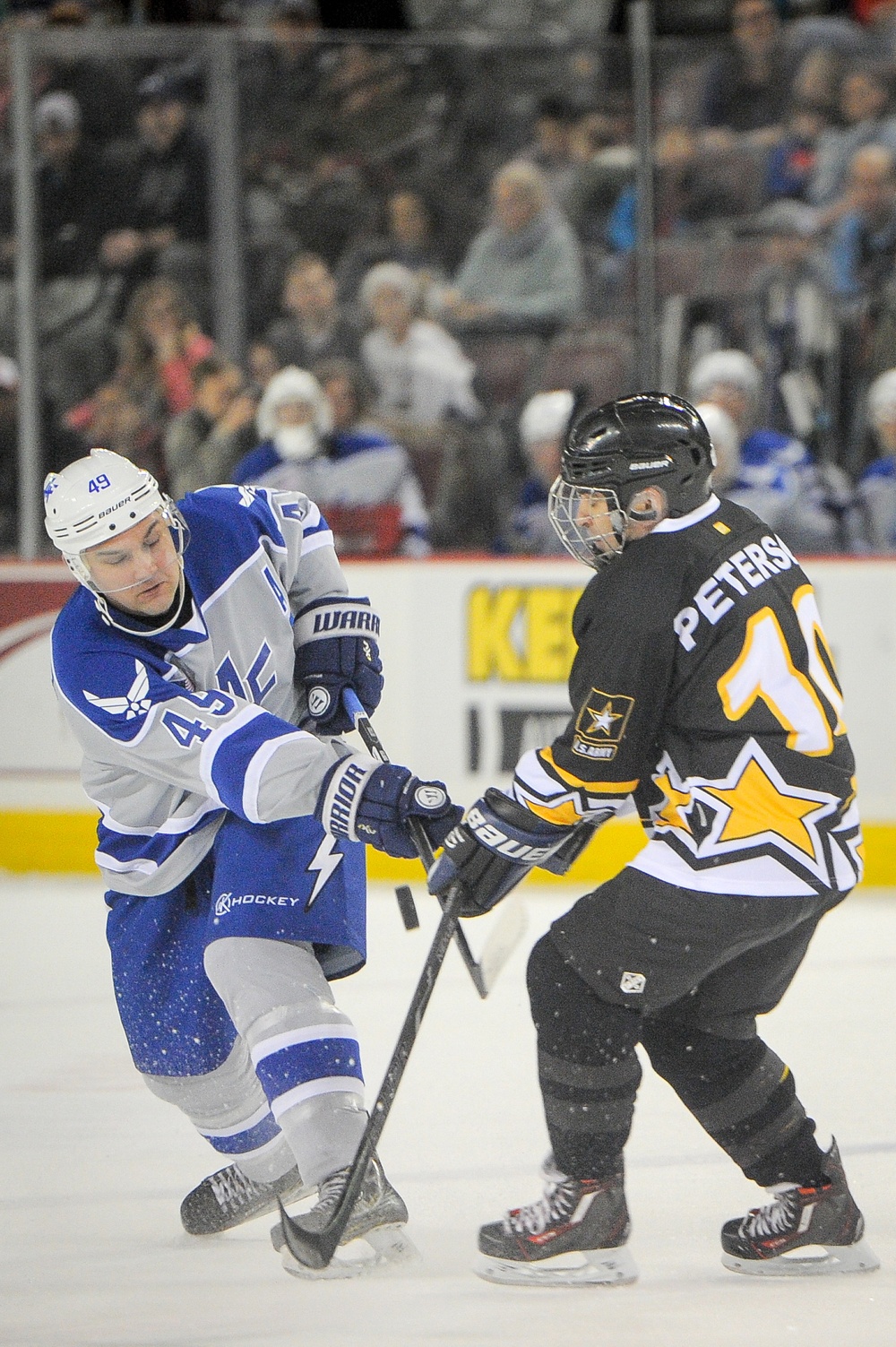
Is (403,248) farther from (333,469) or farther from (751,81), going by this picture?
(751,81)

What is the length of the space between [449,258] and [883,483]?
169cm

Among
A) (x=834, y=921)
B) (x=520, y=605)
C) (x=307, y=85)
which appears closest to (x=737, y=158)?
(x=307, y=85)

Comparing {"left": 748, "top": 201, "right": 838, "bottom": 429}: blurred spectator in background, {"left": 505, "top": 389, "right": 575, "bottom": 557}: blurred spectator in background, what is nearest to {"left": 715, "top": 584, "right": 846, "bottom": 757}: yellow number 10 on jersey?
{"left": 505, "top": 389, "right": 575, "bottom": 557}: blurred spectator in background

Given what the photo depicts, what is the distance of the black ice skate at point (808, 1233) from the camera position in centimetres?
225

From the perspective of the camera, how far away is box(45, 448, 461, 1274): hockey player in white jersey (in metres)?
2.23

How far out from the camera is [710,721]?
210 cm

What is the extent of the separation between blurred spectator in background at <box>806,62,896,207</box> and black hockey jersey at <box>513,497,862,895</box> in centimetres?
409

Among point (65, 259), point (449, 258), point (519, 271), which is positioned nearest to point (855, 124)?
point (519, 271)

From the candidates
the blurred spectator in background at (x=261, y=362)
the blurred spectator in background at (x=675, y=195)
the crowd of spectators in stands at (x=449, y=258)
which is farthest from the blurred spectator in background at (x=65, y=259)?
the blurred spectator in background at (x=675, y=195)

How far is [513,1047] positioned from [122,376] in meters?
3.10

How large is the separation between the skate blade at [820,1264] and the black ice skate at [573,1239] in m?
0.15

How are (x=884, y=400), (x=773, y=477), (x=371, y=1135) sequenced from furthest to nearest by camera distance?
(x=884, y=400) → (x=773, y=477) → (x=371, y=1135)

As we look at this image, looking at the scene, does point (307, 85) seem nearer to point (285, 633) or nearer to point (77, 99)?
point (77, 99)

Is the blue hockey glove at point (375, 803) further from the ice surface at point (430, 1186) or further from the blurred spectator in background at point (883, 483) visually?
the blurred spectator in background at point (883, 483)
